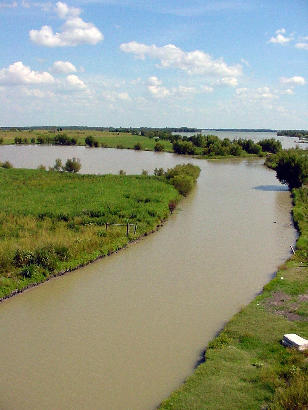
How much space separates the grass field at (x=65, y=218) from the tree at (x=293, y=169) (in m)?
10.5

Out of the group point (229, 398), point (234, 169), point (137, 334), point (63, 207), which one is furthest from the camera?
point (234, 169)

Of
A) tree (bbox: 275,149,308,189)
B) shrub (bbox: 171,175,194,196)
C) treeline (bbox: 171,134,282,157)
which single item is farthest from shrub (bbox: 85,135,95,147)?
tree (bbox: 275,149,308,189)

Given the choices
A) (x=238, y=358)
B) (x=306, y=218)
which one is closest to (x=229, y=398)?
(x=238, y=358)

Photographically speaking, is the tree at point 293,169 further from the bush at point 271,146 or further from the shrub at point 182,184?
the bush at point 271,146

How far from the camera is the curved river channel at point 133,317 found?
9383mm

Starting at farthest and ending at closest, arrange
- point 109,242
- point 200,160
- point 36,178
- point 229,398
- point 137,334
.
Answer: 1. point 200,160
2. point 36,178
3. point 109,242
4. point 137,334
5. point 229,398

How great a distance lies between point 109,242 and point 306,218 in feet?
42.8

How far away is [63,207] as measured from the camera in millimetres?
24625

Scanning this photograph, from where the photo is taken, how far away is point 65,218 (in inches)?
878

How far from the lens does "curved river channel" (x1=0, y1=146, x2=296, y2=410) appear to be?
30.8ft

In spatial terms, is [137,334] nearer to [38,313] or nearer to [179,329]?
[179,329]

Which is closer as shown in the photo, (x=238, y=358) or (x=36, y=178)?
(x=238, y=358)

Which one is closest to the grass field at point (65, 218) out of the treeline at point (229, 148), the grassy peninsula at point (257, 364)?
the grassy peninsula at point (257, 364)

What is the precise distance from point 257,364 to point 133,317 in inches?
179
